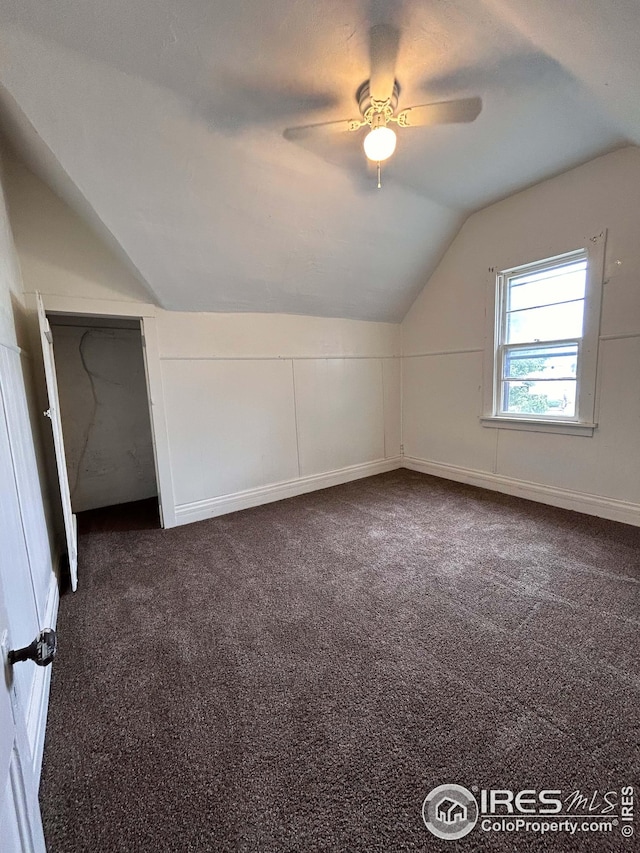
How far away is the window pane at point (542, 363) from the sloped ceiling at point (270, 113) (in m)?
1.44

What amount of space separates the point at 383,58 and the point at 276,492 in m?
3.33

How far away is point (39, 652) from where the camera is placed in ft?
2.37

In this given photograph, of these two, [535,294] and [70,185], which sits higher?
[70,185]

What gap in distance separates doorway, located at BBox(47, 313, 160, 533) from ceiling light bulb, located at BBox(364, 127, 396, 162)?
2.66m

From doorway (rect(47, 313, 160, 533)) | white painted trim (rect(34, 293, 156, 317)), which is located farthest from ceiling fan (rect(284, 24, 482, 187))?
doorway (rect(47, 313, 160, 533))

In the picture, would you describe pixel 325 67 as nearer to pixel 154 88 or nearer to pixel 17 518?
pixel 154 88

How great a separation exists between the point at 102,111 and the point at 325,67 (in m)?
1.17

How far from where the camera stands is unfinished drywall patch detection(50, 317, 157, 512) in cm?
364

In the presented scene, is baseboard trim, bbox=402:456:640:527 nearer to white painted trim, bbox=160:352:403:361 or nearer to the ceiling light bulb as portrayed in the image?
white painted trim, bbox=160:352:403:361

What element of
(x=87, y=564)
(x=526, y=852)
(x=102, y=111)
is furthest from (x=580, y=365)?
(x=87, y=564)

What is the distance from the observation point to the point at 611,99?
1.98 m

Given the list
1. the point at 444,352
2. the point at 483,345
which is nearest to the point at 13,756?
the point at 483,345

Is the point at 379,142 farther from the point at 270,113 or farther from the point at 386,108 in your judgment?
the point at 270,113

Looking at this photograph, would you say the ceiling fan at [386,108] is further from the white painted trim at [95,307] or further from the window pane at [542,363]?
the window pane at [542,363]
